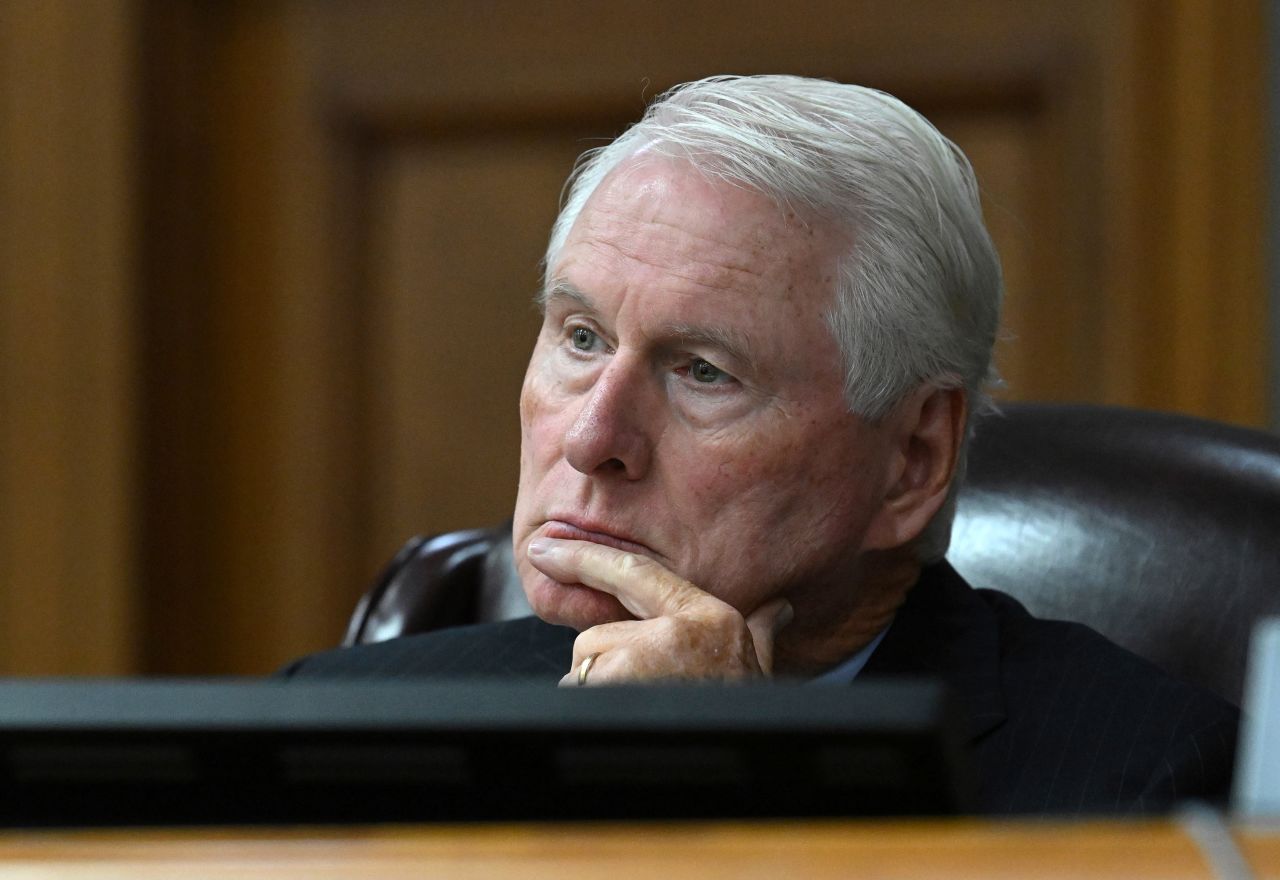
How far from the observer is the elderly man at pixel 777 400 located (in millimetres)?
1282


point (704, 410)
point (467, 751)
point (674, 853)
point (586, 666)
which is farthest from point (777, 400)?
point (674, 853)

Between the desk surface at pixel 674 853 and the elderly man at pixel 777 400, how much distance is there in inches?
31.1

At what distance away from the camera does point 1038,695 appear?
129 cm

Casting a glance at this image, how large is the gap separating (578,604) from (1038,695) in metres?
0.39

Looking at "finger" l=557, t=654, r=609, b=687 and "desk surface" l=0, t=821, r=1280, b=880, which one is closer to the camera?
"desk surface" l=0, t=821, r=1280, b=880

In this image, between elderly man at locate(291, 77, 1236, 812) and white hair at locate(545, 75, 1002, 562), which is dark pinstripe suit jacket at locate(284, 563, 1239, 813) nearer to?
elderly man at locate(291, 77, 1236, 812)

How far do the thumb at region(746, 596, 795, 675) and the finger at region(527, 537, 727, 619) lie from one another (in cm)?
9

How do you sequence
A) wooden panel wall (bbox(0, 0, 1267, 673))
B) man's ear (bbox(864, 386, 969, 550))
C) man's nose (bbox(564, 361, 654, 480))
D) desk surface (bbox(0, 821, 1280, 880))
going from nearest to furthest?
desk surface (bbox(0, 821, 1280, 880)) → man's nose (bbox(564, 361, 654, 480)) → man's ear (bbox(864, 386, 969, 550)) → wooden panel wall (bbox(0, 0, 1267, 673))

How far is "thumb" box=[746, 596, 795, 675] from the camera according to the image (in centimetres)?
132

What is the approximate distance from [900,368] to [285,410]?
1828 millimetres

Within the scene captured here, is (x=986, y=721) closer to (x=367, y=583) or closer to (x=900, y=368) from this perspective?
(x=900, y=368)

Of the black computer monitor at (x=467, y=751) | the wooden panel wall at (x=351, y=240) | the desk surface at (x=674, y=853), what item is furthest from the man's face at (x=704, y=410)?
the wooden panel wall at (x=351, y=240)

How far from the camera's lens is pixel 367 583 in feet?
9.65

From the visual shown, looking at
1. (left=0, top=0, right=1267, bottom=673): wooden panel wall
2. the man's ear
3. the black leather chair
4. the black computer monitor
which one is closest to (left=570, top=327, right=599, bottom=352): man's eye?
the man's ear
